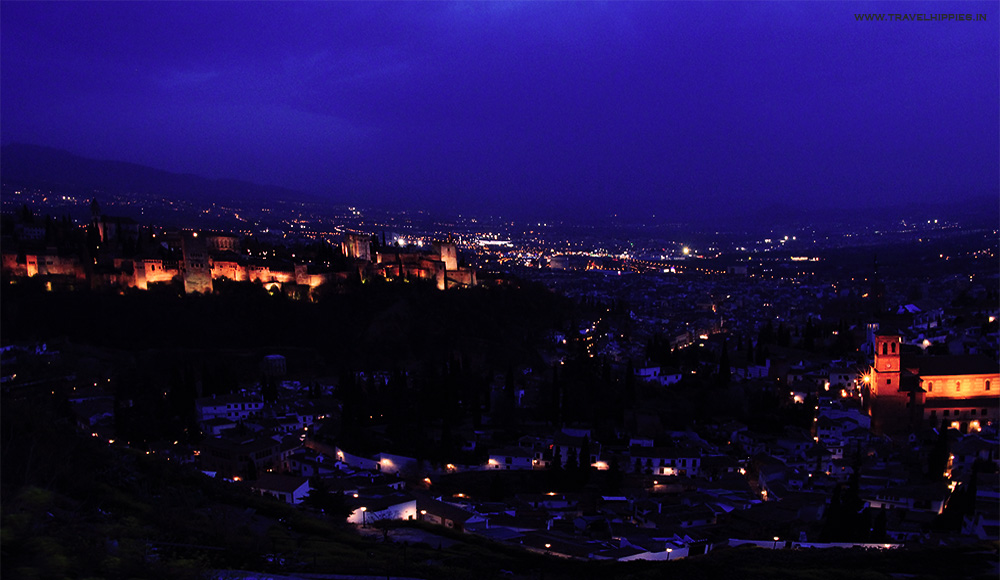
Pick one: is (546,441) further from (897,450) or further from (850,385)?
(850,385)

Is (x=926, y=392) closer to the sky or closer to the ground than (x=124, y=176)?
closer to the ground

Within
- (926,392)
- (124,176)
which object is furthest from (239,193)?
(926,392)

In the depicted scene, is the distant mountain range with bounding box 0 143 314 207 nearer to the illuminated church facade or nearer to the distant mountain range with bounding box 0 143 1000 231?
the distant mountain range with bounding box 0 143 1000 231

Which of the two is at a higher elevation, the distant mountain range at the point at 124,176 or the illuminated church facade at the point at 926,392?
the distant mountain range at the point at 124,176

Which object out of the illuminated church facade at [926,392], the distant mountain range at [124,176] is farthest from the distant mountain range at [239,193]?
the illuminated church facade at [926,392]

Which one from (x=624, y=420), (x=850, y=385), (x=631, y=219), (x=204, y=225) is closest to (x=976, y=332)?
(x=850, y=385)

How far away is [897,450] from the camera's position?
18.8 meters

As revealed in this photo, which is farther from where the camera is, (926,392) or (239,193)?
(239,193)

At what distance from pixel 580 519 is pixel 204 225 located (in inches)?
2278

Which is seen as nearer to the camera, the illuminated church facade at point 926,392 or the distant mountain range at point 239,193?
the illuminated church facade at point 926,392

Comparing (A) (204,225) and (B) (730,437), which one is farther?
(A) (204,225)

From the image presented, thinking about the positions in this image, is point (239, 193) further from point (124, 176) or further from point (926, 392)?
point (926, 392)

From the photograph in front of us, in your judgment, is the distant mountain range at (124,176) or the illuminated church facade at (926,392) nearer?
the illuminated church facade at (926,392)

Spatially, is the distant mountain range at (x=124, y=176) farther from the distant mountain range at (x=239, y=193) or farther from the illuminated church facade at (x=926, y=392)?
the illuminated church facade at (x=926, y=392)
